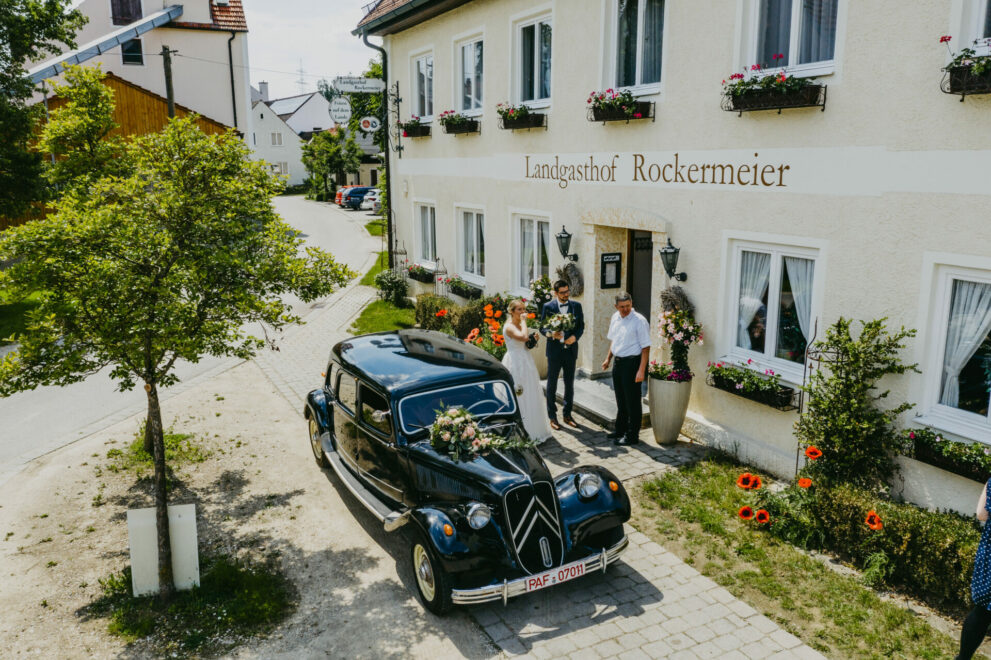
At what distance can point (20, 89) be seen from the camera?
16703mm

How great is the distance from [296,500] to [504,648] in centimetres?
345

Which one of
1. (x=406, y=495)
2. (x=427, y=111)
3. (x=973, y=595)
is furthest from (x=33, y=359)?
(x=427, y=111)

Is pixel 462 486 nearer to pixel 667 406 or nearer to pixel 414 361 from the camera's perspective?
pixel 414 361

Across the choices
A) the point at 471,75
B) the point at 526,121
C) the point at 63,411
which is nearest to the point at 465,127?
the point at 471,75

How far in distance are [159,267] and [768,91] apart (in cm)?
590

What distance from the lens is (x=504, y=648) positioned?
5422 mm

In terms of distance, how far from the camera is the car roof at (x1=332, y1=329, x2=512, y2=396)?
696 cm

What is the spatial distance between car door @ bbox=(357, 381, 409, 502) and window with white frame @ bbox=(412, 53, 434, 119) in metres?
9.52

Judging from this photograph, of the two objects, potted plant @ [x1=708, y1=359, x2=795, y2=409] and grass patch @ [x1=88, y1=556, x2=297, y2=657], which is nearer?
grass patch @ [x1=88, y1=556, x2=297, y2=657]

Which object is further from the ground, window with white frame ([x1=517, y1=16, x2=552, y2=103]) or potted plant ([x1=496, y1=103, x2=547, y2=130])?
window with white frame ([x1=517, y1=16, x2=552, y2=103])

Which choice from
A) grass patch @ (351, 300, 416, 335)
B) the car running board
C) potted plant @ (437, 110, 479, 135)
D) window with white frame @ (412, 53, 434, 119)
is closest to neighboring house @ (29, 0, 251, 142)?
grass patch @ (351, 300, 416, 335)

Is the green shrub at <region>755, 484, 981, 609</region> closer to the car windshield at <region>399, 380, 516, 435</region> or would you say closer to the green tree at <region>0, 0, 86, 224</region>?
the car windshield at <region>399, 380, 516, 435</region>

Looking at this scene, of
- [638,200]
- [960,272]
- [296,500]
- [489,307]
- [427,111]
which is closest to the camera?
[960,272]

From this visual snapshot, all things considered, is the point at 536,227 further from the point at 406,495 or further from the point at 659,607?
the point at 659,607
